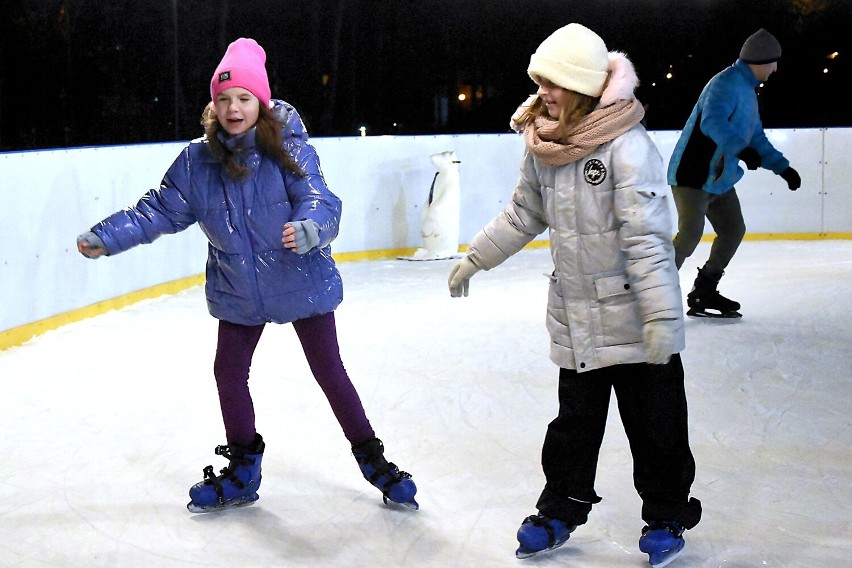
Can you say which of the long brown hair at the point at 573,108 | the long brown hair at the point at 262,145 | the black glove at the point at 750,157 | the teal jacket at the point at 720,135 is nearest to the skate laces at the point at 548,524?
the long brown hair at the point at 573,108

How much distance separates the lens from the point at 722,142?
467cm

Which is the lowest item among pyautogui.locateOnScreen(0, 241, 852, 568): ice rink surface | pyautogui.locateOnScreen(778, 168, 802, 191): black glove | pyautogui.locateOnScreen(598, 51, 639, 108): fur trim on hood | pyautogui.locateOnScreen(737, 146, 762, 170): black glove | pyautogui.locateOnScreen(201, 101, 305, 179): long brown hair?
pyautogui.locateOnScreen(0, 241, 852, 568): ice rink surface

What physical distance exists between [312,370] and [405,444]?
0.69 m

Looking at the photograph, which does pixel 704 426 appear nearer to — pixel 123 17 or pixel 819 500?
pixel 819 500

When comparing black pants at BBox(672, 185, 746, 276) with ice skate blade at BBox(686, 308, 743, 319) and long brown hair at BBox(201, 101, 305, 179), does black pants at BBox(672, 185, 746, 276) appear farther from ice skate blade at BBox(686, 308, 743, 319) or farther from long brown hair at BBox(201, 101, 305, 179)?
long brown hair at BBox(201, 101, 305, 179)

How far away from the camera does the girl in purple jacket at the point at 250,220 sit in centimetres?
256

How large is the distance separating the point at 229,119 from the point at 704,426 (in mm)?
1785

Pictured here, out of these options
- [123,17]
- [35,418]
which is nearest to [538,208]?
[35,418]

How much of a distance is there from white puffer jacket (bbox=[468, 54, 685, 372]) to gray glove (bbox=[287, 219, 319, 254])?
50 centimetres

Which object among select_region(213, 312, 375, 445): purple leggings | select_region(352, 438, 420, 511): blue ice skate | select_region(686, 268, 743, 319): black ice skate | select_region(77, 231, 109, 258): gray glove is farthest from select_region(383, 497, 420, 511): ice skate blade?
select_region(686, 268, 743, 319): black ice skate

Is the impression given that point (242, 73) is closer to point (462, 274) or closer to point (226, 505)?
point (462, 274)

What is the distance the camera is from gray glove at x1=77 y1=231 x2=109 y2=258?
2.54 meters

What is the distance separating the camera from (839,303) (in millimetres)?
5570

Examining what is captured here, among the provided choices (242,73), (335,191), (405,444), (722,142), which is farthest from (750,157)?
(335,191)
